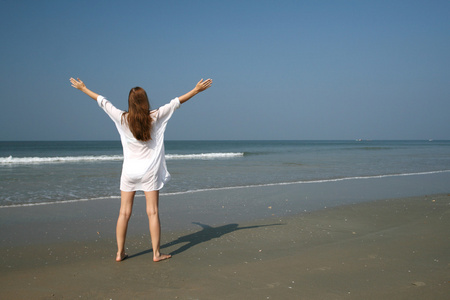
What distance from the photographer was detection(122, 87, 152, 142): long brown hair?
3.96 m

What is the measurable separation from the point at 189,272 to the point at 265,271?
851 millimetres

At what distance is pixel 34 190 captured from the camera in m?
10.4

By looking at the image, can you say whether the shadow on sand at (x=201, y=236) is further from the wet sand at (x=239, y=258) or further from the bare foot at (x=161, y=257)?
the bare foot at (x=161, y=257)

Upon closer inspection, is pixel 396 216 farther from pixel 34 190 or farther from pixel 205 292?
pixel 34 190

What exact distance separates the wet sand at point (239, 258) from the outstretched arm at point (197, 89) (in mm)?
2001

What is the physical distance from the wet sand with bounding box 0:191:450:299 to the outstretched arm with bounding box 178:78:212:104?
2001 millimetres

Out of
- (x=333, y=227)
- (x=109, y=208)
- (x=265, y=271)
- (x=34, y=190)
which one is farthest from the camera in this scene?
(x=34, y=190)

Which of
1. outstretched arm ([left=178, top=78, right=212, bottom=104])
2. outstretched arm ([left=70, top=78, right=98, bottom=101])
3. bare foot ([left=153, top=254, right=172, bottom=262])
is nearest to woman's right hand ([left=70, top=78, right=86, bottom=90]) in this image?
outstretched arm ([left=70, top=78, right=98, bottom=101])

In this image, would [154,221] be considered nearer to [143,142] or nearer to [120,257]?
[120,257]

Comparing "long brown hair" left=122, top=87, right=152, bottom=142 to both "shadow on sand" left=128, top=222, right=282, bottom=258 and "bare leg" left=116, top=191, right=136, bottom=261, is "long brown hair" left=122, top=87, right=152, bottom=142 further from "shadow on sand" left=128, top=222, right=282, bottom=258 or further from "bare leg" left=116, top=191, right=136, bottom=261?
"shadow on sand" left=128, top=222, right=282, bottom=258

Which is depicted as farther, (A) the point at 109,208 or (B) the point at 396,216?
(A) the point at 109,208

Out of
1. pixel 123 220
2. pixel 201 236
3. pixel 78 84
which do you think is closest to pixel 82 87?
pixel 78 84

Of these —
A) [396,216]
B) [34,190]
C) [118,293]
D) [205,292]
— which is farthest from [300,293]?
[34,190]

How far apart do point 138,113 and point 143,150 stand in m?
0.46
